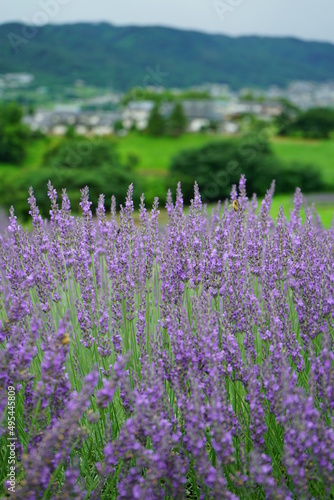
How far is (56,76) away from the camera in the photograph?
6870 inches

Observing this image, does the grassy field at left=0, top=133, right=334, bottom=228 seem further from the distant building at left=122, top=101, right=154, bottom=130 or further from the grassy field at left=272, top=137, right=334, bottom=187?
the distant building at left=122, top=101, right=154, bottom=130

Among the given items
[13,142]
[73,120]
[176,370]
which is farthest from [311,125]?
[176,370]

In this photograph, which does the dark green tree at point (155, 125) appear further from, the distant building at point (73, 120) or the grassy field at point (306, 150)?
the grassy field at point (306, 150)

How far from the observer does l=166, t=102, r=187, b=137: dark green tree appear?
3388 inches

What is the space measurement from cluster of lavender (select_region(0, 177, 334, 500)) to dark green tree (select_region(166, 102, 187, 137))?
3290 inches

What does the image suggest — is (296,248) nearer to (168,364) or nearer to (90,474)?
(168,364)

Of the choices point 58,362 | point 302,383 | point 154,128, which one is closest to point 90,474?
point 58,362

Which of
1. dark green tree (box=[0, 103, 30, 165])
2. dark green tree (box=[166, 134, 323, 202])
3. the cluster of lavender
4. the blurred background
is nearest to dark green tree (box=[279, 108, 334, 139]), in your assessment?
the blurred background

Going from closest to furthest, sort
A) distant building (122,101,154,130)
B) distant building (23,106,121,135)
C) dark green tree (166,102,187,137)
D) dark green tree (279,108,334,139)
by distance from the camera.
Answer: dark green tree (279,108,334,139) < dark green tree (166,102,187,137) < distant building (122,101,154,130) < distant building (23,106,121,135)

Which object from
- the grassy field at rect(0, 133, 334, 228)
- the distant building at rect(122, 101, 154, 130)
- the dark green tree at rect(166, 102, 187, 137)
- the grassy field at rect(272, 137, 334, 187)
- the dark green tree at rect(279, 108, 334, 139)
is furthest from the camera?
the distant building at rect(122, 101, 154, 130)

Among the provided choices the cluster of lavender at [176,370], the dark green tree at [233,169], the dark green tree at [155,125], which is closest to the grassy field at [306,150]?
the dark green tree at [155,125]

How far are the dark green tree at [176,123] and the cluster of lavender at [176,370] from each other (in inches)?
3290

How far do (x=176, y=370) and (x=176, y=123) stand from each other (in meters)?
86.1

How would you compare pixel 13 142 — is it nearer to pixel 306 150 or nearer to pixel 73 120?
pixel 306 150
